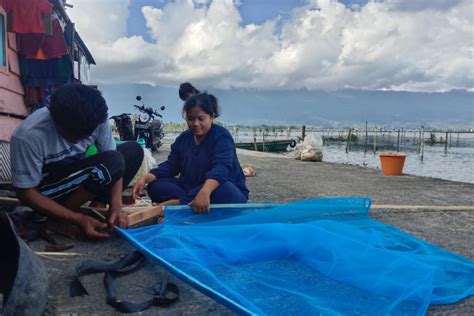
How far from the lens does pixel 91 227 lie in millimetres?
2146

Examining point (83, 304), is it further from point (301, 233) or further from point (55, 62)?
point (55, 62)

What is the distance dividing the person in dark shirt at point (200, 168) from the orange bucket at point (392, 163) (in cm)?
508

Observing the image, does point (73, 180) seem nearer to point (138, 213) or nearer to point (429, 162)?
point (138, 213)

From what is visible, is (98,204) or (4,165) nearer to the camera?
(98,204)

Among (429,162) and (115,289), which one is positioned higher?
(115,289)

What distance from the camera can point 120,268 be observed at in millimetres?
1838

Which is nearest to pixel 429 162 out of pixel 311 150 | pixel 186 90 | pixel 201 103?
pixel 311 150

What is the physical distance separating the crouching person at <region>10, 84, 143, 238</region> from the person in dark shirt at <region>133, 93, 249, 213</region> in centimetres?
49

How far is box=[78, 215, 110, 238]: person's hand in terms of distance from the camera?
2.12 metres

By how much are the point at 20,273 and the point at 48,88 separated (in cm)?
541

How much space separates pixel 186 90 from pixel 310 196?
2.02 metres

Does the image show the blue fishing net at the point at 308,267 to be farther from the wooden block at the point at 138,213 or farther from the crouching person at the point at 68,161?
the crouching person at the point at 68,161

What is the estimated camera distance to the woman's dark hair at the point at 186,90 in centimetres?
387

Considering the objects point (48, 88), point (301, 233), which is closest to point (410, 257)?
point (301, 233)
